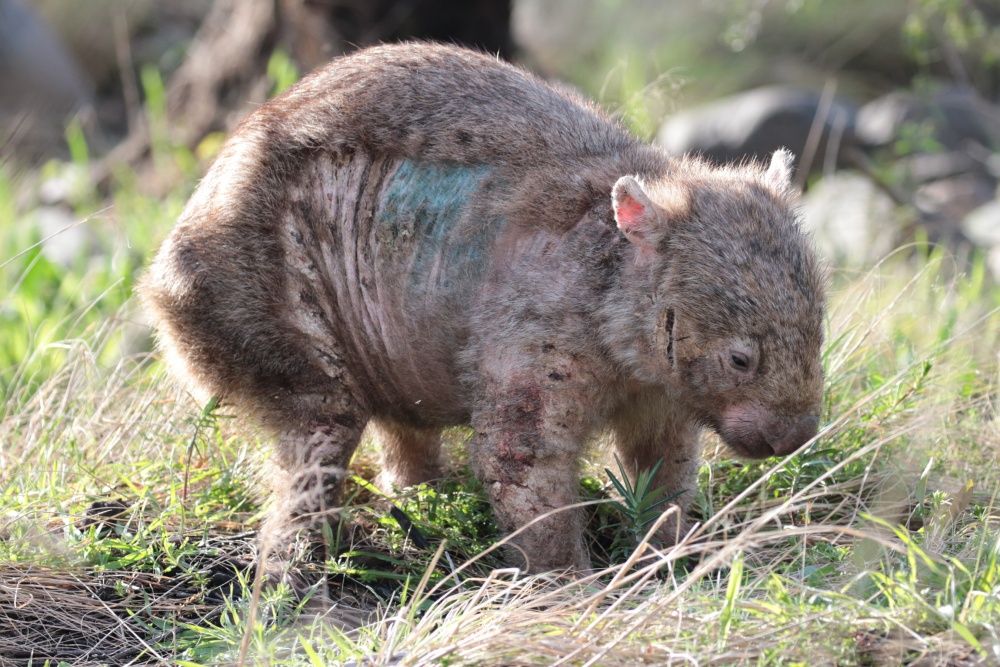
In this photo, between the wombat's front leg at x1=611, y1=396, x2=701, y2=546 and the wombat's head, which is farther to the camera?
the wombat's front leg at x1=611, y1=396, x2=701, y2=546

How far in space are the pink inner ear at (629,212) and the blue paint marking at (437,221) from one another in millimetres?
484

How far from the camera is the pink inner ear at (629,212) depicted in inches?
142

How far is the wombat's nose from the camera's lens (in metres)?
3.55

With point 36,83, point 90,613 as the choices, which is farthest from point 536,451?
point 36,83

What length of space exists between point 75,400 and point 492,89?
210cm

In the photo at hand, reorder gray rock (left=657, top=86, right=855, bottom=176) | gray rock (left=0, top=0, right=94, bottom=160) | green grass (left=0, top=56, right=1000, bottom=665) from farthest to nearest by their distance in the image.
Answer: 1. gray rock (left=0, top=0, right=94, bottom=160)
2. gray rock (left=657, top=86, right=855, bottom=176)
3. green grass (left=0, top=56, right=1000, bottom=665)

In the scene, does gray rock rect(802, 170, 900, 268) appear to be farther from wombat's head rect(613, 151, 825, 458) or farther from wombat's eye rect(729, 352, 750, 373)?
wombat's eye rect(729, 352, 750, 373)

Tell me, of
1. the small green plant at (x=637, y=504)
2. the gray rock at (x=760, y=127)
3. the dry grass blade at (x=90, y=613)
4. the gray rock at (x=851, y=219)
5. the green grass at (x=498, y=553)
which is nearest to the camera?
the green grass at (x=498, y=553)

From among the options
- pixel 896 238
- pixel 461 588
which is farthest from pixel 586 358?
pixel 896 238

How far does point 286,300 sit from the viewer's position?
4.02 m

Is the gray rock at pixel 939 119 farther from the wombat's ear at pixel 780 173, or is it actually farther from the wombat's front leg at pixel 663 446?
the wombat's front leg at pixel 663 446

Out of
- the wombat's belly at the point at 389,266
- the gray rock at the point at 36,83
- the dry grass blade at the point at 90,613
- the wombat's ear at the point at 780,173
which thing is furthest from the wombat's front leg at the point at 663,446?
the gray rock at the point at 36,83

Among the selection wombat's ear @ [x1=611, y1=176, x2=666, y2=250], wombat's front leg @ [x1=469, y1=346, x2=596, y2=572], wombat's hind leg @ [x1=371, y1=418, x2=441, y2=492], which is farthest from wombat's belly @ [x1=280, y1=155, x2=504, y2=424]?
wombat's ear @ [x1=611, y1=176, x2=666, y2=250]

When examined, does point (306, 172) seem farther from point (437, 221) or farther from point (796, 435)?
point (796, 435)
